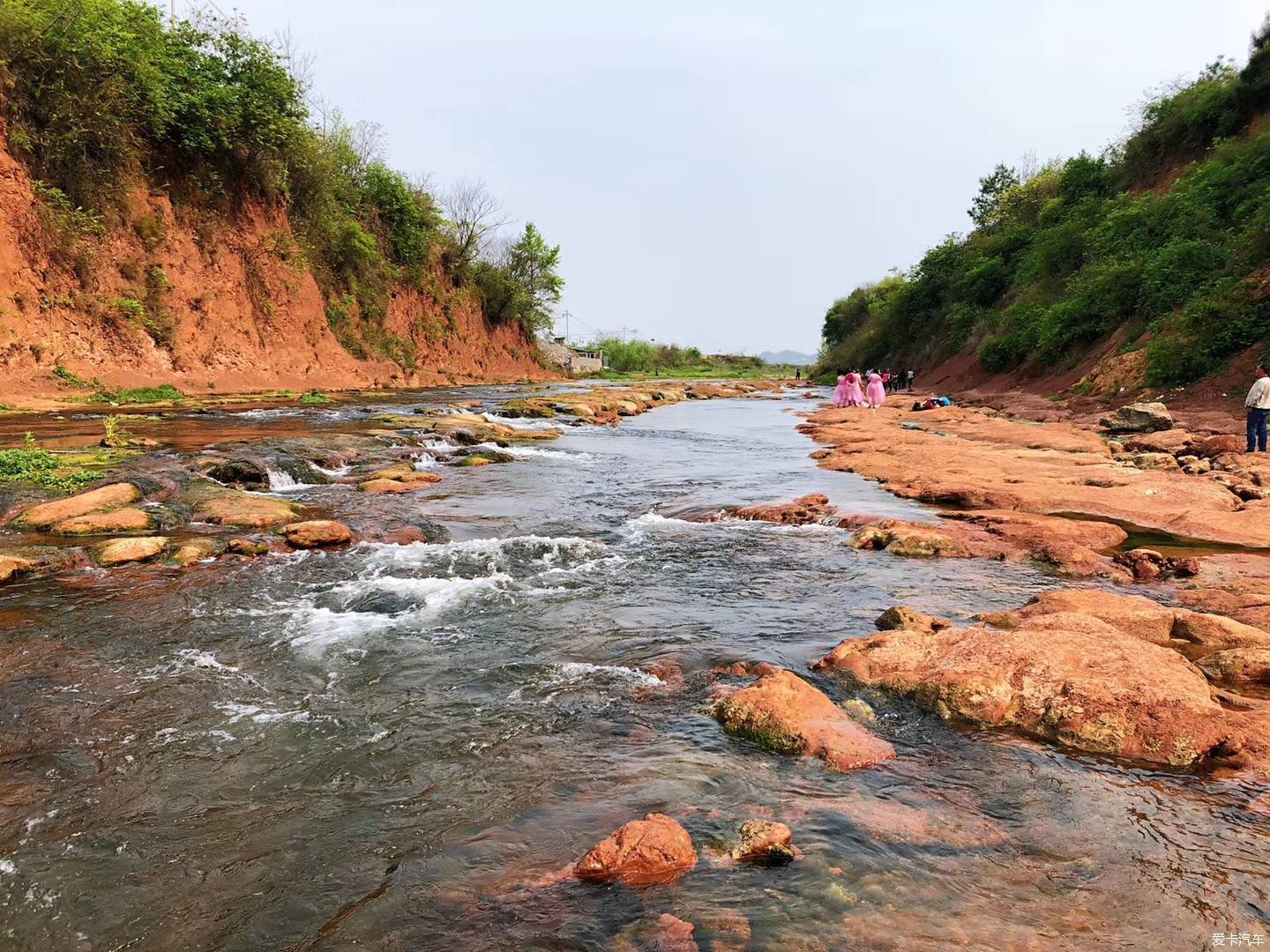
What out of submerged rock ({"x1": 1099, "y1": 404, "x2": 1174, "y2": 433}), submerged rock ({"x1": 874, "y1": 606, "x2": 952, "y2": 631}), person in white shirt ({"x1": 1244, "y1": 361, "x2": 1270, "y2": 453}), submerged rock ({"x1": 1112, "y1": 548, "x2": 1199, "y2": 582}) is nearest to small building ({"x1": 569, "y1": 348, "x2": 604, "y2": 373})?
submerged rock ({"x1": 1099, "y1": 404, "x2": 1174, "y2": 433})

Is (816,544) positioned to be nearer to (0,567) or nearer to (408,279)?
(0,567)

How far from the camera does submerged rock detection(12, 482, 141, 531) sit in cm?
736

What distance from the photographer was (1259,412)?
40.6 ft

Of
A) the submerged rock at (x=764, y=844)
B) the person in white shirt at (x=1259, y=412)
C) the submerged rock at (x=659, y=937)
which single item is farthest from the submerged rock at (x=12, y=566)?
the person in white shirt at (x=1259, y=412)

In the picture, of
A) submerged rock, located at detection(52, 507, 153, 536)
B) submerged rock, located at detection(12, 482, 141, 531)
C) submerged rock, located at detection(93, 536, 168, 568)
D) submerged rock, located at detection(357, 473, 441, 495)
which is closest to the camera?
submerged rock, located at detection(93, 536, 168, 568)

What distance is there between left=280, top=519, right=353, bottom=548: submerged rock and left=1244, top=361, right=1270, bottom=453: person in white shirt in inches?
572

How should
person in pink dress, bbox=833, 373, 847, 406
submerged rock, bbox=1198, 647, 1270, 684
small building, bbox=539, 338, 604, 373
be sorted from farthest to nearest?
1. small building, bbox=539, 338, 604, 373
2. person in pink dress, bbox=833, 373, 847, 406
3. submerged rock, bbox=1198, 647, 1270, 684

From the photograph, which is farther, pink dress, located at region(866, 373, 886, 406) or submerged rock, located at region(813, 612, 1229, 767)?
pink dress, located at region(866, 373, 886, 406)

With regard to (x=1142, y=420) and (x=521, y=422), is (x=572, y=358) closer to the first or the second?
(x=521, y=422)

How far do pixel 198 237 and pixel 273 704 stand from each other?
26852 millimetres

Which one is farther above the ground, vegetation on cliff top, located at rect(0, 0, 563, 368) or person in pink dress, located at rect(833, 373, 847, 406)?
vegetation on cliff top, located at rect(0, 0, 563, 368)

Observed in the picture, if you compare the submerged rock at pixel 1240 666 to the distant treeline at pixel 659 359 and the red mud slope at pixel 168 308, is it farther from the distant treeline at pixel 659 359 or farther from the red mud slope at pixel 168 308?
the distant treeline at pixel 659 359

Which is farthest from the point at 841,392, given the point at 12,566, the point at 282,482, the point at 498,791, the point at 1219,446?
the point at 498,791

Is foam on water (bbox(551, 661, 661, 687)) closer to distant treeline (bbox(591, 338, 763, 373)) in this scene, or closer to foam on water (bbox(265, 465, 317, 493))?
foam on water (bbox(265, 465, 317, 493))
